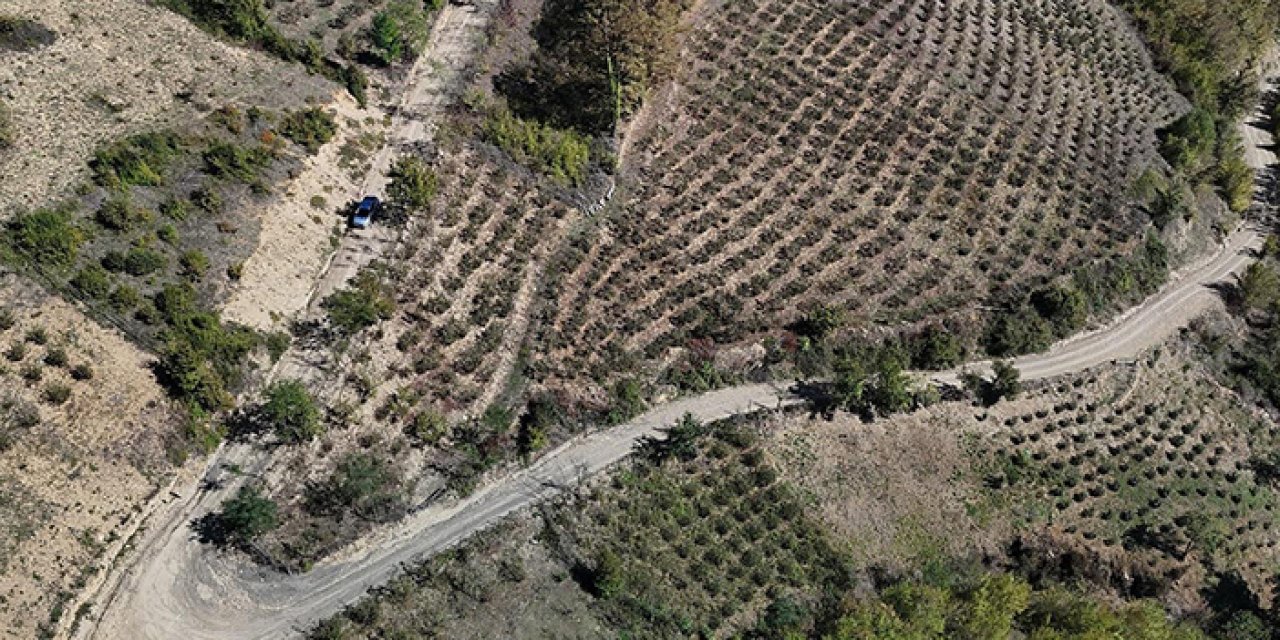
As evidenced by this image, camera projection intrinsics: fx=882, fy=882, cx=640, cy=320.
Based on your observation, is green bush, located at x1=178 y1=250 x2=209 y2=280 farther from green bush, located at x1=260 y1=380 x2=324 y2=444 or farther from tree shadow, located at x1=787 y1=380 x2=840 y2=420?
tree shadow, located at x1=787 y1=380 x2=840 y2=420

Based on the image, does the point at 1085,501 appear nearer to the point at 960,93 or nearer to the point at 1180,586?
the point at 1180,586

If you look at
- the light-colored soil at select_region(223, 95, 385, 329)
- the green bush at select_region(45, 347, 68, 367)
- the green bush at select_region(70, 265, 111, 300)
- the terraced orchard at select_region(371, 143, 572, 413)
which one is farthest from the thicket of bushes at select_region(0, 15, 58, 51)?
the terraced orchard at select_region(371, 143, 572, 413)

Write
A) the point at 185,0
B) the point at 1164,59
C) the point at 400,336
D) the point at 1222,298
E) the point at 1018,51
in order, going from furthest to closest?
the point at 1164,59
the point at 1018,51
the point at 1222,298
the point at 185,0
the point at 400,336

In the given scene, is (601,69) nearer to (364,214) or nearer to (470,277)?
(470,277)

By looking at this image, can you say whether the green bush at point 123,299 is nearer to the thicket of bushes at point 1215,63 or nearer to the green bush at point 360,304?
the green bush at point 360,304

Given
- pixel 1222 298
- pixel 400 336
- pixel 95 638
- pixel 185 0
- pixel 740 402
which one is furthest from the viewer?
pixel 1222 298

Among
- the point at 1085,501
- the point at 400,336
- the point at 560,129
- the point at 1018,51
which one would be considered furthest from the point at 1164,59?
the point at 400,336

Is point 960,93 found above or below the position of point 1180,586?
above
